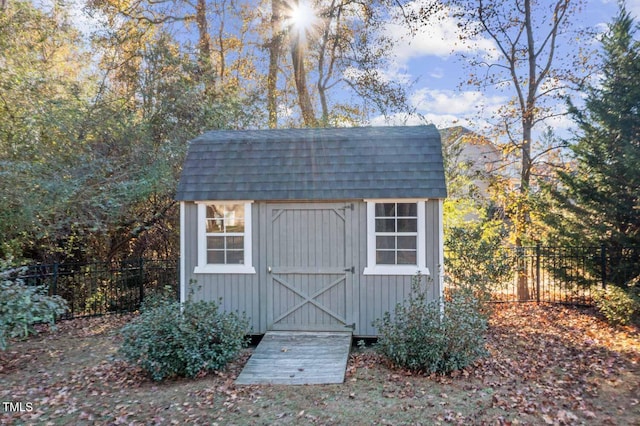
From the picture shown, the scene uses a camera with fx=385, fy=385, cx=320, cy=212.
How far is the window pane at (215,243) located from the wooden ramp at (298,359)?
5.59 ft

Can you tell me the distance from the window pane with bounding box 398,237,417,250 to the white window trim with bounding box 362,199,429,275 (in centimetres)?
8

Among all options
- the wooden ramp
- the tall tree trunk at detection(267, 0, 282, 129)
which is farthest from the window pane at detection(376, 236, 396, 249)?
the tall tree trunk at detection(267, 0, 282, 129)

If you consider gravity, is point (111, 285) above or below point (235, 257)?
below

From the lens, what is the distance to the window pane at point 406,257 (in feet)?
20.7

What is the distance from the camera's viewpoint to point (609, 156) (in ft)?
25.9

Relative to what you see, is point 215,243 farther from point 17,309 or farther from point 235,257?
point 17,309

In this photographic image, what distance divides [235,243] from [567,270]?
7509 mm

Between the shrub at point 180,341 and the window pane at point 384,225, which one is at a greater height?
the window pane at point 384,225

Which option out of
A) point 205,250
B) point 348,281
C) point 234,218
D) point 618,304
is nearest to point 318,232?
point 348,281

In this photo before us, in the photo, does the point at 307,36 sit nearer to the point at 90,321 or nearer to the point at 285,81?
the point at 285,81

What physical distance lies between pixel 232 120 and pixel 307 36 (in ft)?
16.8

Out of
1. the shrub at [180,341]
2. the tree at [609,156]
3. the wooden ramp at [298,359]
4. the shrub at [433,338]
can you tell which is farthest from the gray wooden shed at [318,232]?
the tree at [609,156]

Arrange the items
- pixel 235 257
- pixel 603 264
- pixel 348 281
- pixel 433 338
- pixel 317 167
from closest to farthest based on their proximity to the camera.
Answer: pixel 433 338 → pixel 348 281 → pixel 235 257 → pixel 317 167 → pixel 603 264

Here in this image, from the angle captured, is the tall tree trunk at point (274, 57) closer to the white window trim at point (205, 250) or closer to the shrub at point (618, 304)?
the white window trim at point (205, 250)
